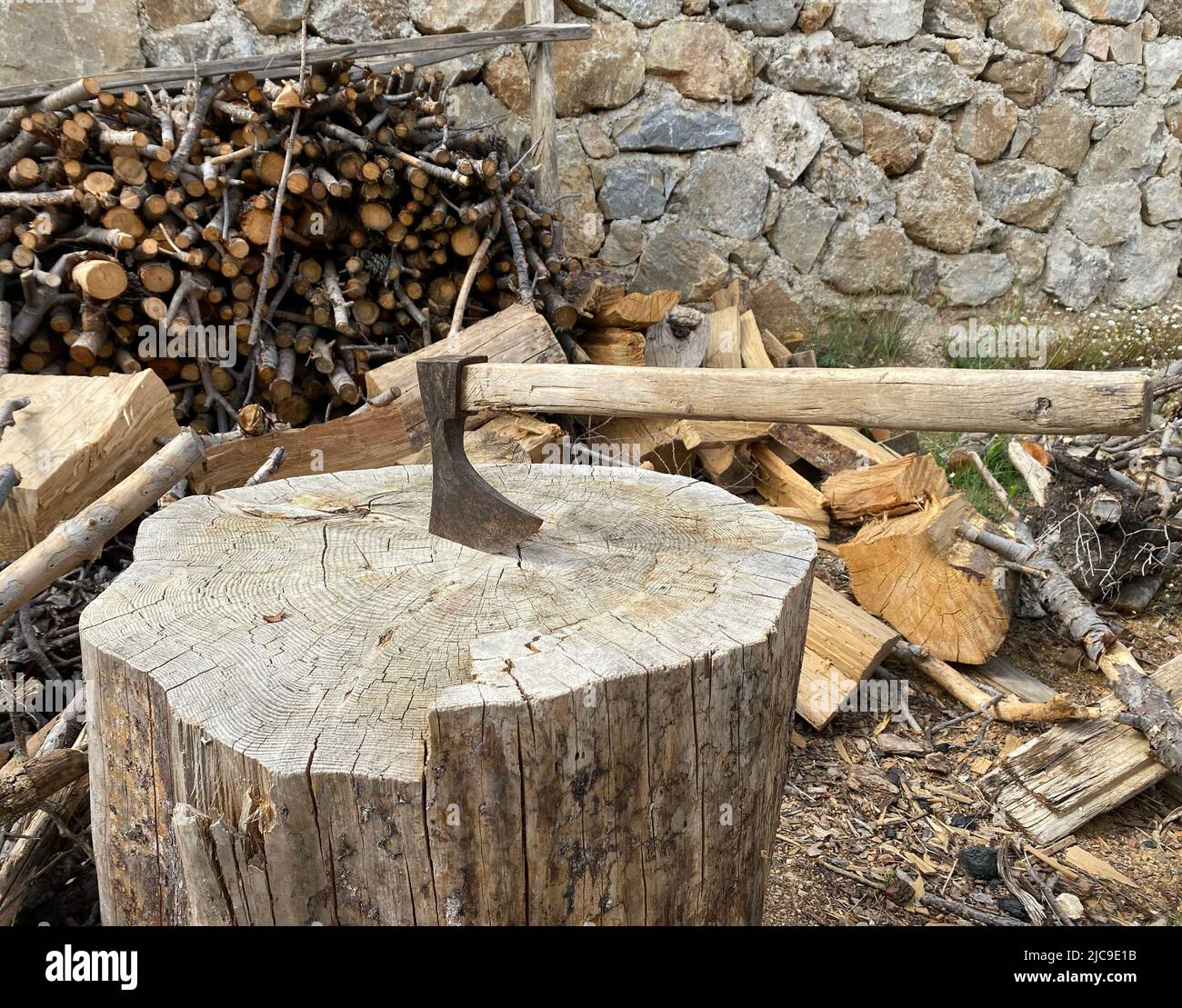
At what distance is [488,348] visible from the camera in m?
3.54

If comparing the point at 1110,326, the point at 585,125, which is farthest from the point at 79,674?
the point at 1110,326

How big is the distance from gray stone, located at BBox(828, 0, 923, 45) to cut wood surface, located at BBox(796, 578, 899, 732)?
3.57 metres

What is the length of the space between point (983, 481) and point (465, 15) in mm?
3491

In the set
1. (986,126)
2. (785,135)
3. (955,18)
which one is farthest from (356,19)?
(986,126)

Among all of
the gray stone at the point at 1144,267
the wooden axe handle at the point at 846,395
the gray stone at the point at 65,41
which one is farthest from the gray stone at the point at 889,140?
the wooden axe handle at the point at 846,395

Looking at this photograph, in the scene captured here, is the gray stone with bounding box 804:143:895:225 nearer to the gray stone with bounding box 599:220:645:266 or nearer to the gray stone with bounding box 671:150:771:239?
the gray stone with bounding box 671:150:771:239

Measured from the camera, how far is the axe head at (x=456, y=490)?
173 centimetres

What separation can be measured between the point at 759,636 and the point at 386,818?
2.05ft

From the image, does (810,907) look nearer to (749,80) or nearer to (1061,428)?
(1061,428)

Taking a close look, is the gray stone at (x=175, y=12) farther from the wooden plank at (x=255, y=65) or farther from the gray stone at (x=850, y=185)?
the gray stone at (x=850, y=185)

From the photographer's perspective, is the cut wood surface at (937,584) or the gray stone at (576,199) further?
the gray stone at (576,199)

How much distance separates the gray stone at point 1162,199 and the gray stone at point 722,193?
9.13 feet

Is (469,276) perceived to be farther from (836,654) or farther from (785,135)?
(785,135)

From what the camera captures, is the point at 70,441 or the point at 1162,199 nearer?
the point at 70,441
